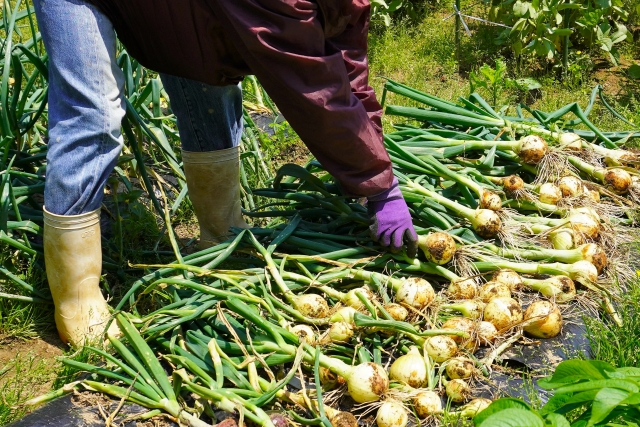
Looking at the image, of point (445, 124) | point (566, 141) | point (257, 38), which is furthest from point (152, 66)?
point (566, 141)

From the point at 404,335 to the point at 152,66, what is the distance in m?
1.11

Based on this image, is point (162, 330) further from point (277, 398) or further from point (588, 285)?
point (588, 285)

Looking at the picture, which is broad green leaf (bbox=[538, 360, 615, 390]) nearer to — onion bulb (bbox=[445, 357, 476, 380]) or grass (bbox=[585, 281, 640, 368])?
onion bulb (bbox=[445, 357, 476, 380])

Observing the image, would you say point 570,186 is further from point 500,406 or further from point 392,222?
point 500,406

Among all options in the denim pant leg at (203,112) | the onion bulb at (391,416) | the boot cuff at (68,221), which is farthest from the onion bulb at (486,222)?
the boot cuff at (68,221)

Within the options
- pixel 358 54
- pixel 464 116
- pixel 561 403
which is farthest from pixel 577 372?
pixel 464 116

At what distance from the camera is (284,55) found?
1.97 metres

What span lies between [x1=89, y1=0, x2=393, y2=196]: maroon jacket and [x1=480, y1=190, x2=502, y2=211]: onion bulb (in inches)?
15.6

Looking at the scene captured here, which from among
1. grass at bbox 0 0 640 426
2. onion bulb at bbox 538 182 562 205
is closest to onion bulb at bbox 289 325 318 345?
grass at bbox 0 0 640 426

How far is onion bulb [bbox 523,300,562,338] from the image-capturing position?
2049mm

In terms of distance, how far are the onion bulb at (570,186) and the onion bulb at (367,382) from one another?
3.83ft

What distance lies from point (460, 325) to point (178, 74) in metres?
1.13

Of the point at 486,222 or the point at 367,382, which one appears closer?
the point at 367,382

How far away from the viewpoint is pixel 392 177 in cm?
229
